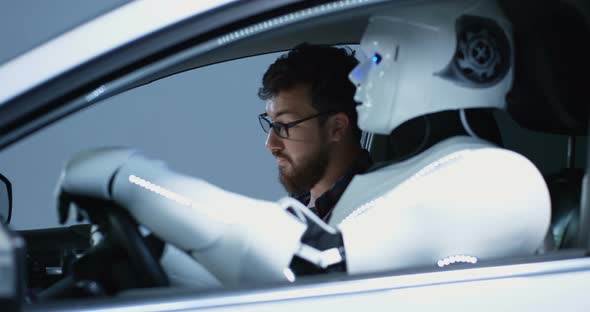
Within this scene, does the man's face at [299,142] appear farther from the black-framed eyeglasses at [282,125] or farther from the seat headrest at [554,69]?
the seat headrest at [554,69]


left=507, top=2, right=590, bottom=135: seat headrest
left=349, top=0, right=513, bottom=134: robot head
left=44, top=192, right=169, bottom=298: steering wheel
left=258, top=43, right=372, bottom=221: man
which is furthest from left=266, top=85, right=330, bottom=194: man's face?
left=44, top=192, right=169, bottom=298: steering wheel

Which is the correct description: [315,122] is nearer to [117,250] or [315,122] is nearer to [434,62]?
[434,62]

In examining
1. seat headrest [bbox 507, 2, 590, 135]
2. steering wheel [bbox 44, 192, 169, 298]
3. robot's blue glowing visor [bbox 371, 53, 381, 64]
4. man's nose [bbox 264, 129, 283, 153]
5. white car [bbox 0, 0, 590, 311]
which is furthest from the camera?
man's nose [bbox 264, 129, 283, 153]

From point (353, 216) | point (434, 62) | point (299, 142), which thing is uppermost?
point (434, 62)

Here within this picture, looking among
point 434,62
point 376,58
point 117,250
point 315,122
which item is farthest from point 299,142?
point 117,250

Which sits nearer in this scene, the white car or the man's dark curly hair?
the white car

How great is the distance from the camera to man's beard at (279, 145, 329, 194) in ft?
8.20

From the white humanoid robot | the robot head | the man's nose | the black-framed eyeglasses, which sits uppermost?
the robot head

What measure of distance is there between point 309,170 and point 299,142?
111 millimetres

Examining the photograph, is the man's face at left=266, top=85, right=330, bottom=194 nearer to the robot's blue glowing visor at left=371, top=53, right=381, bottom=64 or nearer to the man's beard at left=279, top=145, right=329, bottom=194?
the man's beard at left=279, top=145, right=329, bottom=194

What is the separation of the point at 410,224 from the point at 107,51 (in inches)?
24.8

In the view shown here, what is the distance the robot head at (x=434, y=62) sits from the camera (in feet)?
5.91

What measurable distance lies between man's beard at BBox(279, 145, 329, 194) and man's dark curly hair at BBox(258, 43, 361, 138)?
0.12 meters

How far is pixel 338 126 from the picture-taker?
8.16 feet
